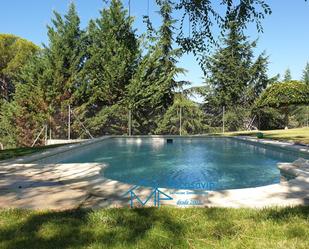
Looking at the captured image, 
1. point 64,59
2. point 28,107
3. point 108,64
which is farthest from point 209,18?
point 64,59

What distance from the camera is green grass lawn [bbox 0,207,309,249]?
2.58 m

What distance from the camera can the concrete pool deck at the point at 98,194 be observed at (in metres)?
3.74

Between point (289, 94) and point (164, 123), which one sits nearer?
point (164, 123)

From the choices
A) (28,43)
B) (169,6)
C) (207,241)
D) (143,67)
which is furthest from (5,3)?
(207,241)

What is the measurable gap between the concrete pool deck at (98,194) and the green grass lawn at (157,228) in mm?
376

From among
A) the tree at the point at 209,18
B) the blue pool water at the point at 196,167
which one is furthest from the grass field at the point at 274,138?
the tree at the point at 209,18

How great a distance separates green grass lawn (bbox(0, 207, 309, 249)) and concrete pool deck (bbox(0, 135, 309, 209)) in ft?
1.24

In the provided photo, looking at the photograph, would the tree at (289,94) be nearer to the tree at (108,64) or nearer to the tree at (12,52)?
the tree at (108,64)

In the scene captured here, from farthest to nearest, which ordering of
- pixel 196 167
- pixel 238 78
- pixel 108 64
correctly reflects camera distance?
pixel 238 78
pixel 108 64
pixel 196 167

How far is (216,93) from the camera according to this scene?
28.2 meters

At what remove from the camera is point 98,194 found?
4.16 m

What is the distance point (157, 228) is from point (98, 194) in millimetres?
1481
